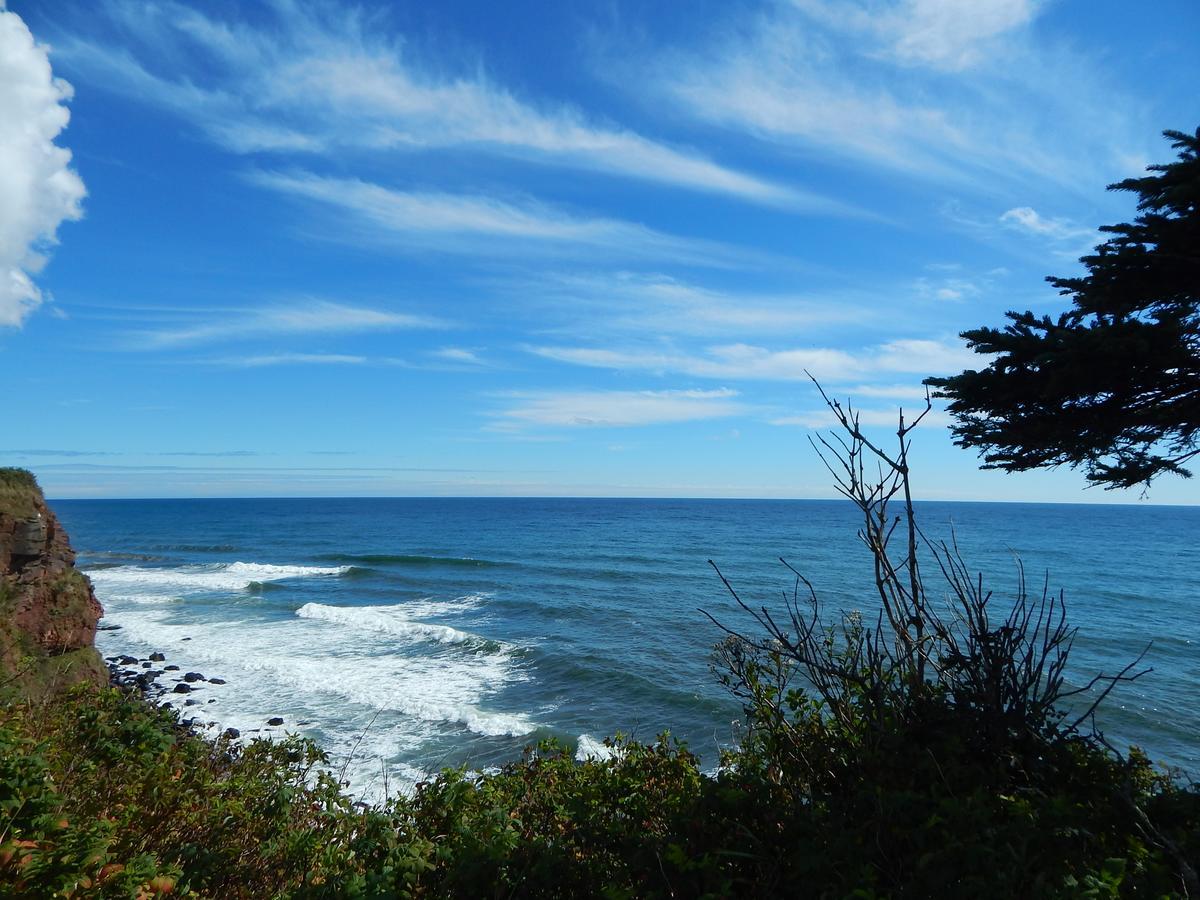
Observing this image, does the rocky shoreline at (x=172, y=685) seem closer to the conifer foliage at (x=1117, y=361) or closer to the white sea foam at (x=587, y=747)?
the white sea foam at (x=587, y=747)

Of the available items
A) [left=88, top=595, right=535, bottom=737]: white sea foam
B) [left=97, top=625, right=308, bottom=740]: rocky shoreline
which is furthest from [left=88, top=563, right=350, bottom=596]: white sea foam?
[left=97, top=625, right=308, bottom=740]: rocky shoreline

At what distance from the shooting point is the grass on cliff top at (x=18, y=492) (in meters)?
13.4

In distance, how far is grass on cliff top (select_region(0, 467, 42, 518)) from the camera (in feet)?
44.0

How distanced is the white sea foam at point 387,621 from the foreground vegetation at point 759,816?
59.3 feet

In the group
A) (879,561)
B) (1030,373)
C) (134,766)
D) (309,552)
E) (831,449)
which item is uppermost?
(1030,373)

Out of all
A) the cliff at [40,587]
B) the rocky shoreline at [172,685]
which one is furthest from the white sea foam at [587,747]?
the cliff at [40,587]

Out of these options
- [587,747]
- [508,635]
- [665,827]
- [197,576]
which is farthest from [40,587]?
[197,576]

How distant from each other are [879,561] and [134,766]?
17.6 ft

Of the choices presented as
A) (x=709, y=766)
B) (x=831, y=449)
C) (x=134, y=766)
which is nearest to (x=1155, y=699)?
(x=709, y=766)

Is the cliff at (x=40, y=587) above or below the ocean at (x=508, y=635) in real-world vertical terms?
above

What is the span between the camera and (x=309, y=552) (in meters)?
54.2

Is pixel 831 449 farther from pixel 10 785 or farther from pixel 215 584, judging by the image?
pixel 215 584

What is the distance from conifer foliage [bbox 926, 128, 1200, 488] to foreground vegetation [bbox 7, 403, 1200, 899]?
4.41 feet

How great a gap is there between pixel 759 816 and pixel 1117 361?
138 inches
